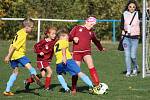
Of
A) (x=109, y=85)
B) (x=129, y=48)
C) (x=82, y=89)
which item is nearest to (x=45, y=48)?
(x=82, y=89)

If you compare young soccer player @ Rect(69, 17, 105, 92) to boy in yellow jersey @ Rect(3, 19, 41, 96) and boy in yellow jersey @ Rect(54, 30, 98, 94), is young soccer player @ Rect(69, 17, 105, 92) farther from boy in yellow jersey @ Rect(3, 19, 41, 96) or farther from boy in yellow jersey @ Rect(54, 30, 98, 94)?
boy in yellow jersey @ Rect(3, 19, 41, 96)

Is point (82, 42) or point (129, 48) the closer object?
point (82, 42)

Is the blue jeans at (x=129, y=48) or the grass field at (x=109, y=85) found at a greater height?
the blue jeans at (x=129, y=48)

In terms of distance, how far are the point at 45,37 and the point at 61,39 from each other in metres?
1.22

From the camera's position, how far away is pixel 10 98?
10750 millimetres

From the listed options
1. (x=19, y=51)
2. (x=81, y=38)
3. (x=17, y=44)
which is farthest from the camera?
(x=81, y=38)

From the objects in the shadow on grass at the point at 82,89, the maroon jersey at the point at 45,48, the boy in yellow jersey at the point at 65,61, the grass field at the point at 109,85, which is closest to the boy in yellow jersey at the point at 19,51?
the grass field at the point at 109,85

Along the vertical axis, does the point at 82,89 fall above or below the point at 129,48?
below

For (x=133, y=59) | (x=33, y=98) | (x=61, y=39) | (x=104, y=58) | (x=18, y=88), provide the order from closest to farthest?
(x=33, y=98), (x=61, y=39), (x=18, y=88), (x=133, y=59), (x=104, y=58)

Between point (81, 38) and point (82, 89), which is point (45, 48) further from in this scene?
point (82, 89)

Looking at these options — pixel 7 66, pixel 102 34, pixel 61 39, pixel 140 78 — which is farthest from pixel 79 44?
pixel 102 34

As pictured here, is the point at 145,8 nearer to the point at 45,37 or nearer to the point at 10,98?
the point at 45,37

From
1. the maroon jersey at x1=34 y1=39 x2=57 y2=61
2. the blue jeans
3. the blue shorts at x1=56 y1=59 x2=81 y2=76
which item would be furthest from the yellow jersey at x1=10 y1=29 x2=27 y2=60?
the blue jeans

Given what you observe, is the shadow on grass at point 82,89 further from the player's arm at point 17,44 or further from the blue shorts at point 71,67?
the player's arm at point 17,44
